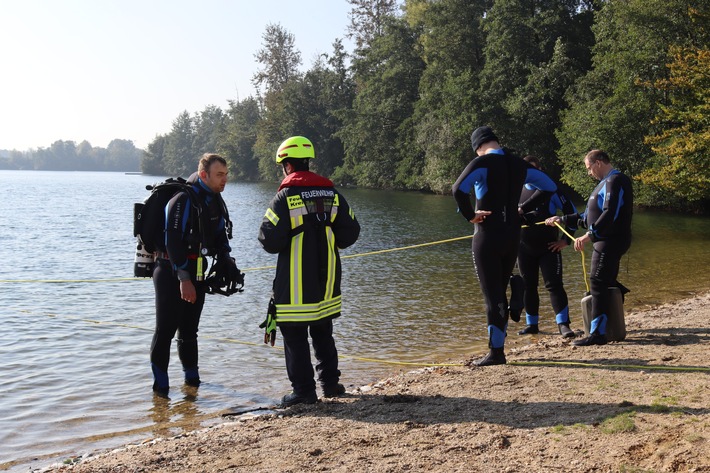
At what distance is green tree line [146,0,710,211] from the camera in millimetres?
33188

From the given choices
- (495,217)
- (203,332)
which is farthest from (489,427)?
(203,332)

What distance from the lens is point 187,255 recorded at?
22.3ft

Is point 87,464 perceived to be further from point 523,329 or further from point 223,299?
point 223,299

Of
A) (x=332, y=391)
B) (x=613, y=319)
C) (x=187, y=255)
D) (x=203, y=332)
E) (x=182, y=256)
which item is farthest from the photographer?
(x=203, y=332)

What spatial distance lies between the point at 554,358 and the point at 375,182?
206ft

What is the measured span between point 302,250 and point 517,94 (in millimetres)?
46282

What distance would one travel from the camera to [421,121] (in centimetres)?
6072

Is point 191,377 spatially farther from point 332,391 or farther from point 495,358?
point 495,358

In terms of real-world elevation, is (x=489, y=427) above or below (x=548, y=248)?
below

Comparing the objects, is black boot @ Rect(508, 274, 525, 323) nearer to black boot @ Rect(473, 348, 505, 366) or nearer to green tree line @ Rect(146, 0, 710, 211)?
black boot @ Rect(473, 348, 505, 366)

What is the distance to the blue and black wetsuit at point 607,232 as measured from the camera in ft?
25.1

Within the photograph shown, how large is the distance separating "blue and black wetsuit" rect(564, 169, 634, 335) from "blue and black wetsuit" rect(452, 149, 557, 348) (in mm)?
1220

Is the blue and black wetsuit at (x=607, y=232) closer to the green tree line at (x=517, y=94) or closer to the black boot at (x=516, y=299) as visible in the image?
the black boot at (x=516, y=299)

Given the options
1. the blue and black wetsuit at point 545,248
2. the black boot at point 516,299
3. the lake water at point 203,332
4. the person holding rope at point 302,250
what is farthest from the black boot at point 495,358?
the blue and black wetsuit at point 545,248
